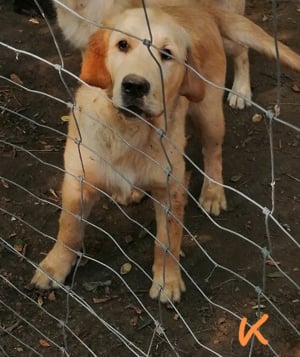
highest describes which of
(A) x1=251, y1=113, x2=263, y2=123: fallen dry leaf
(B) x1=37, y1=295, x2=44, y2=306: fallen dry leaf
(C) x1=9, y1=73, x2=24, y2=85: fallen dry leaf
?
(A) x1=251, y1=113, x2=263, y2=123: fallen dry leaf

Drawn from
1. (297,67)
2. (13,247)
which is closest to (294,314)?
(297,67)

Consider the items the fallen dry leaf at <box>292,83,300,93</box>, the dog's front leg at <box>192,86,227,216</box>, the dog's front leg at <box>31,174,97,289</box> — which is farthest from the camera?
the fallen dry leaf at <box>292,83,300,93</box>

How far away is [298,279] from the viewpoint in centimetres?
301

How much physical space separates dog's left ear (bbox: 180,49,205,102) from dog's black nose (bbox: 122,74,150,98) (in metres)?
0.37

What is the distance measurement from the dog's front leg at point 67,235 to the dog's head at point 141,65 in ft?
1.56

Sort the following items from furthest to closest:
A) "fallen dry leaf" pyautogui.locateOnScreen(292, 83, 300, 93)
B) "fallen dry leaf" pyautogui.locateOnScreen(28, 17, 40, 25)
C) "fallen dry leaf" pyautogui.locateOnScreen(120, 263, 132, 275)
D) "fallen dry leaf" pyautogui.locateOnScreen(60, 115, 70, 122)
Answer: "fallen dry leaf" pyautogui.locateOnScreen(28, 17, 40, 25) < "fallen dry leaf" pyautogui.locateOnScreen(292, 83, 300, 93) < "fallen dry leaf" pyautogui.locateOnScreen(60, 115, 70, 122) < "fallen dry leaf" pyautogui.locateOnScreen(120, 263, 132, 275)

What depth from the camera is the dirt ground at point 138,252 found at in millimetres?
2762

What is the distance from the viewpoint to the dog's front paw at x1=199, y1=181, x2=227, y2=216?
3355mm

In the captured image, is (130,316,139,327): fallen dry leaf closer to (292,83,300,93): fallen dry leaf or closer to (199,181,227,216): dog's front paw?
(199,181,227,216): dog's front paw

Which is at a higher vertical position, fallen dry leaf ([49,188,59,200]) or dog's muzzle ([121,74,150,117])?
dog's muzzle ([121,74,150,117])

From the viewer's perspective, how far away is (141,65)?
7.11ft

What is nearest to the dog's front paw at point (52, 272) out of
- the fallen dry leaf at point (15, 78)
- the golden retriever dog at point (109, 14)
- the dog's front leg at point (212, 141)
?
the dog's front leg at point (212, 141)

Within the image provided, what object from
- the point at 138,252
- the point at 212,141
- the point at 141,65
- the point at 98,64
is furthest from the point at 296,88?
the point at 141,65

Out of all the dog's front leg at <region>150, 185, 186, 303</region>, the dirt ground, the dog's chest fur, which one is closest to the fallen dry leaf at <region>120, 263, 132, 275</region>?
the dirt ground
